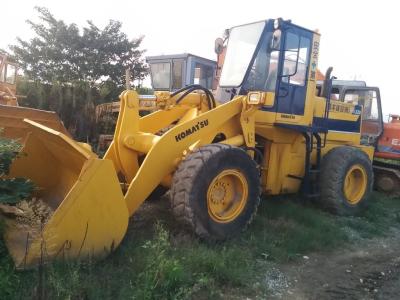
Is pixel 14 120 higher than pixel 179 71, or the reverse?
pixel 179 71

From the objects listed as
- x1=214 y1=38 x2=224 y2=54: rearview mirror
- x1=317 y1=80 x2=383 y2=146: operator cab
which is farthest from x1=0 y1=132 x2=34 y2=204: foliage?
x1=317 y1=80 x2=383 y2=146: operator cab

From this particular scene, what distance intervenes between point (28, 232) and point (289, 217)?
12.6 feet

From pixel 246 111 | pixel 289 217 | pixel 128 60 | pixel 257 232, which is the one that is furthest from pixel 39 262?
pixel 128 60

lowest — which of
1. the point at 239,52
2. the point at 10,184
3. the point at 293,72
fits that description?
the point at 10,184

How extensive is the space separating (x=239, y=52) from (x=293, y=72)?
827 mm

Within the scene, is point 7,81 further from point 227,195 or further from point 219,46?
point 227,195

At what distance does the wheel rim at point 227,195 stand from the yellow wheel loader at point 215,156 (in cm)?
1

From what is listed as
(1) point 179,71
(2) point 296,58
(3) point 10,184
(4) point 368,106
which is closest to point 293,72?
(2) point 296,58

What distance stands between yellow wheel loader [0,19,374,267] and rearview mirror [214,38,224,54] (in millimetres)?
537

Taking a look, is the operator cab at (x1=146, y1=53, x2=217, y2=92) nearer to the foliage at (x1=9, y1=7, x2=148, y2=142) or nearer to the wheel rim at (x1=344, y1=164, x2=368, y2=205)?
the foliage at (x1=9, y1=7, x2=148, y2=142)

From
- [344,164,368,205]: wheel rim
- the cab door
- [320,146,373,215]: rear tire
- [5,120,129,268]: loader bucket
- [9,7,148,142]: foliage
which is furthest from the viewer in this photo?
[9,7,148,142]: foliage

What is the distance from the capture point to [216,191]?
526 centimetres

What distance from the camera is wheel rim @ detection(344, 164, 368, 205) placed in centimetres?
758

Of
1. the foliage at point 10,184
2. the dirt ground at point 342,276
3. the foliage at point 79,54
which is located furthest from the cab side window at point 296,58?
the foliage at point 79,54
